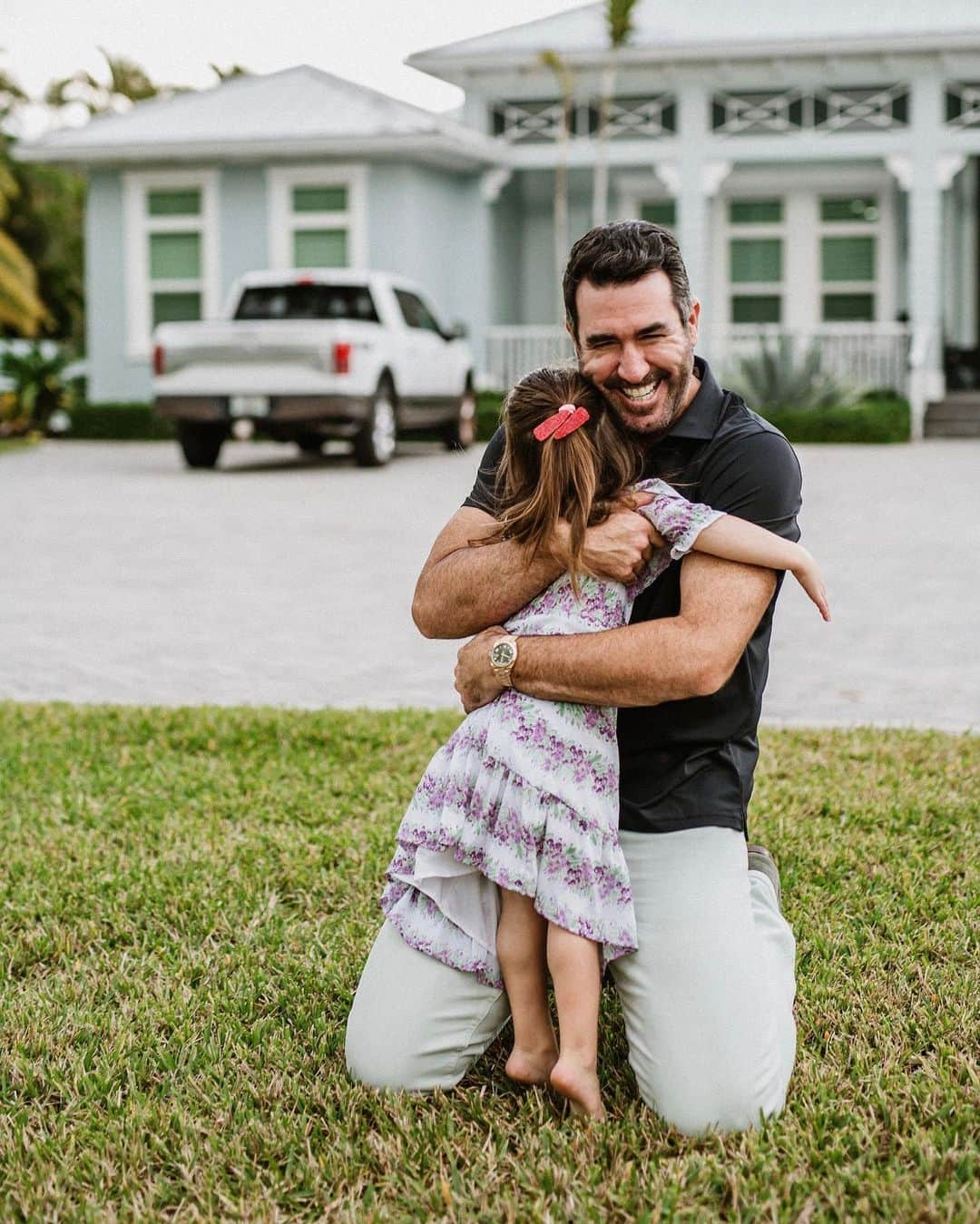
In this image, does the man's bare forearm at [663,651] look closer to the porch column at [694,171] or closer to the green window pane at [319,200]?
the porch column at [694,171]

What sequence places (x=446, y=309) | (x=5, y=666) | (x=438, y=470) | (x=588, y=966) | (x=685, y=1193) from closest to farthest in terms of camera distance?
(x=685, y=1193)
(x=588, y=966)
(x=5, y=666)
(x=438, y=470)
(x=446, y=309)

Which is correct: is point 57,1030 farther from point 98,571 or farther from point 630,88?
point 630,88

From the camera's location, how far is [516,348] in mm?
22594

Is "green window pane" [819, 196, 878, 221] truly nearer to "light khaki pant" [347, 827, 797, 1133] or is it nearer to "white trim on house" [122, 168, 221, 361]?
"white trim on house" [122, 168, 221, 361]

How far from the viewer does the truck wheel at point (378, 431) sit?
1712cm

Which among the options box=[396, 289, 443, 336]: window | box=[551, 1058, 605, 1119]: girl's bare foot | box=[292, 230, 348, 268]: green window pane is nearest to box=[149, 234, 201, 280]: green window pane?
box=[292, 230, 348, 268]: green window pane

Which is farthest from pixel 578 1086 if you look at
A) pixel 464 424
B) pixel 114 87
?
pixel 114 87

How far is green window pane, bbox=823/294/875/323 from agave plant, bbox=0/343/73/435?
10.9 m

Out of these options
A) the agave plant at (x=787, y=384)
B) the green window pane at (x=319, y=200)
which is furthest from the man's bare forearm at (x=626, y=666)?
the green window pane at (x=319, y=200)

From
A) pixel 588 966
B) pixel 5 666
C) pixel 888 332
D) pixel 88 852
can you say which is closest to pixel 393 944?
pixel 588 966

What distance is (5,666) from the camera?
7836 millimetres

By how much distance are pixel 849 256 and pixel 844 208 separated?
69 cm

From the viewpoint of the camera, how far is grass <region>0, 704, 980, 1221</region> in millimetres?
2916

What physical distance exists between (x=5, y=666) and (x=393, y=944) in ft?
16.0
